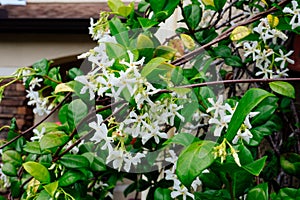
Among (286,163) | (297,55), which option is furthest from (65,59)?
(286,163)

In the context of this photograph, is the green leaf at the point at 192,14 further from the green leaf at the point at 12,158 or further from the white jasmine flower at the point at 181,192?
the green leaf at the point at 12,158

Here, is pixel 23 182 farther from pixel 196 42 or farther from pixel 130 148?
pixel 196 42

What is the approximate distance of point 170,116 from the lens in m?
0.84

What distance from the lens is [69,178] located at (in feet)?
3.17

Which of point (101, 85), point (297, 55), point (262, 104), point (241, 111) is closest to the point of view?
point (241, 111)

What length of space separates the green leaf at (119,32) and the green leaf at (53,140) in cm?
24

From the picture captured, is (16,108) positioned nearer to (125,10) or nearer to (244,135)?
(125,10)

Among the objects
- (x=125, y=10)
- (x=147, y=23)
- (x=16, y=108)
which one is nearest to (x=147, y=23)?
(x=147, y=23)

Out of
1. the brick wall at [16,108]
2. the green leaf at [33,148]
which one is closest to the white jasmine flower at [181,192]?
the green leaf at [33,148]

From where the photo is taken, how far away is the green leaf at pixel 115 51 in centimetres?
80

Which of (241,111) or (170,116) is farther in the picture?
(170,116)

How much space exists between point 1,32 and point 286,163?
120 inches

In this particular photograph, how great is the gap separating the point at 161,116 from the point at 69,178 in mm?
262

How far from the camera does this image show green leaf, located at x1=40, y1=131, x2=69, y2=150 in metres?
0.94
